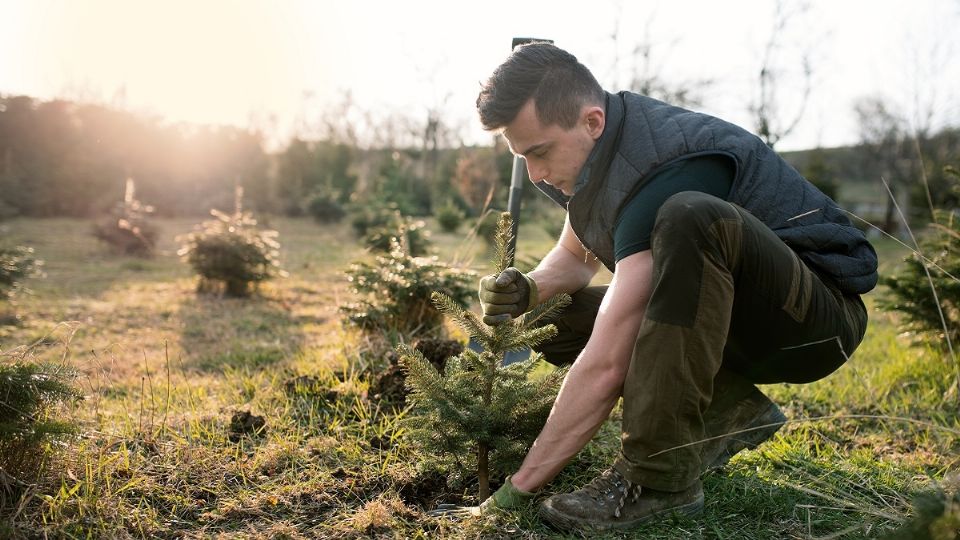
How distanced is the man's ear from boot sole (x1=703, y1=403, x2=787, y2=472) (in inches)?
47.1

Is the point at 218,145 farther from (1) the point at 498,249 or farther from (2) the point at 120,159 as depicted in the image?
(1) the point at 498,249

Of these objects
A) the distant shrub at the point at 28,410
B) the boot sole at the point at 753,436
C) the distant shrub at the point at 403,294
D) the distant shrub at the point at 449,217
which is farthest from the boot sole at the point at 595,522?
the distant shrub at the point at 449,217

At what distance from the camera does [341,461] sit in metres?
2.53

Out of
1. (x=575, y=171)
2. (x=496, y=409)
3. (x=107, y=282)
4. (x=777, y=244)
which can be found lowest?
(x=107, y=282)

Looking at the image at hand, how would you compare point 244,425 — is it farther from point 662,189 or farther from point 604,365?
point 662,189

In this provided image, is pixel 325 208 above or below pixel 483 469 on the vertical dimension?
above

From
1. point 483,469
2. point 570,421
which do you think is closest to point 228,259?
point 483,469

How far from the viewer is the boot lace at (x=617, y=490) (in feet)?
6.58

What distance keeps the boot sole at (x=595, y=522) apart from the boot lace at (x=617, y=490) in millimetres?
41

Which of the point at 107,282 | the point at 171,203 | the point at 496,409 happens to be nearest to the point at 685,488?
the point at 496,409

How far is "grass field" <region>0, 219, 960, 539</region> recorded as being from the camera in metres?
2.02

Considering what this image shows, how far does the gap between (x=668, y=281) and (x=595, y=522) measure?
731 mm

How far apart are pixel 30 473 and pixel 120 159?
17102 mm

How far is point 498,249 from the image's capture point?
7.19 feet
